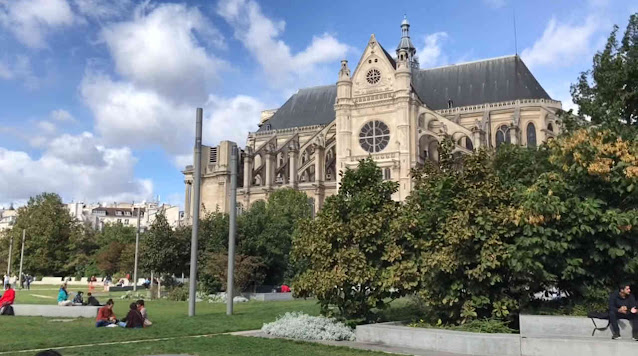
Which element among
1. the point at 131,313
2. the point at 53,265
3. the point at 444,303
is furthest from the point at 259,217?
the point at 53,265

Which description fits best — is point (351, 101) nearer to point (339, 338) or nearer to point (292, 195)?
point (292, 195)

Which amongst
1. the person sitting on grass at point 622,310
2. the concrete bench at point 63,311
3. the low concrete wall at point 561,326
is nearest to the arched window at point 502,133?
the concrete bench at point 63,311

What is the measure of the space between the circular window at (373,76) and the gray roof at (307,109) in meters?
11.4

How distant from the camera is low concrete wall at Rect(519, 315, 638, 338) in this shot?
10492 millimetres

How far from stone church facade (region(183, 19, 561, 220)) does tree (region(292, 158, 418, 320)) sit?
1422 inches

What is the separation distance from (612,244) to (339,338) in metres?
5.75

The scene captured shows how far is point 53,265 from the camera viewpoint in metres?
60.8

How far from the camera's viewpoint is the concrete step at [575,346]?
912 cm

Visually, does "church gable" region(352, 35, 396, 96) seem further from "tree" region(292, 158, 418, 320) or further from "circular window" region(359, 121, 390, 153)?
"tree" region(292, 158, 418, 320)

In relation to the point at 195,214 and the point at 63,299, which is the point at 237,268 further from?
the point at 195,214

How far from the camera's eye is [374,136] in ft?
183

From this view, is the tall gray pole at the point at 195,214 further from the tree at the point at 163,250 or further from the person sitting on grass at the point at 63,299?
the tree at the point at 163,250

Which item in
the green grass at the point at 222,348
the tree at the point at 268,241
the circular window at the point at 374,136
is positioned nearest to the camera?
the green grass at the point at 222,348

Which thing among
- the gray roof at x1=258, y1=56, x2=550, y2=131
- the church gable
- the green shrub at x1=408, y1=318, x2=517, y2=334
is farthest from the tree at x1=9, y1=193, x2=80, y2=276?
the green shrub at x1=408, y1=318, x2=517, y2=334
